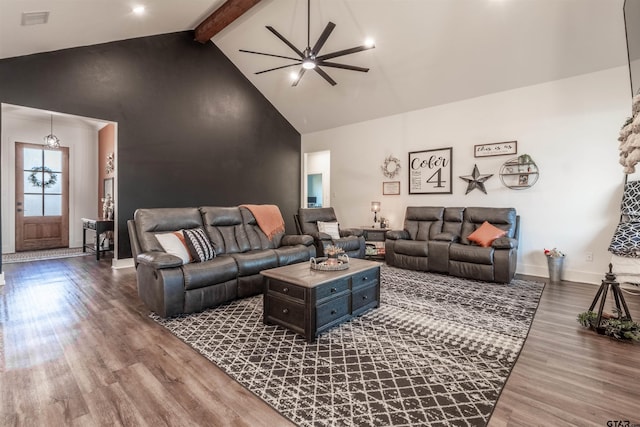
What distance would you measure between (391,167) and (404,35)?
249 centimetres

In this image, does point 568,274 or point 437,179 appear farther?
point 437,179

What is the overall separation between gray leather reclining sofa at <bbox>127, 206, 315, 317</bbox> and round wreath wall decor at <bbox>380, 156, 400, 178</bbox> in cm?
282

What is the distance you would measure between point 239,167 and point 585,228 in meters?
6.12

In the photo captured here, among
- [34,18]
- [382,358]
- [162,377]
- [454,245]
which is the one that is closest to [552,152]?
[454,245]

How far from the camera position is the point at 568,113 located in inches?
176

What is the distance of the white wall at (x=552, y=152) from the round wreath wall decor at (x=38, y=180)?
7735mm

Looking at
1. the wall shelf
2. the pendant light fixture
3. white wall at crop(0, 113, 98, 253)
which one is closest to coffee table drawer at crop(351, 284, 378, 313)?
the wall shelf

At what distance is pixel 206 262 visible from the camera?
3.30 meters

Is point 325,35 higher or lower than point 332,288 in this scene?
higher

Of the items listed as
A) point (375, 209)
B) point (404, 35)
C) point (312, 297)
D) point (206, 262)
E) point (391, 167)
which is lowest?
point (312, 297)

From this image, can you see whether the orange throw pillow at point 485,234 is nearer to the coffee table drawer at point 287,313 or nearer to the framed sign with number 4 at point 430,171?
the framed sign with number 4 at point 430,171

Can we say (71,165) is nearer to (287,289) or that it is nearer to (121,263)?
(121,263)

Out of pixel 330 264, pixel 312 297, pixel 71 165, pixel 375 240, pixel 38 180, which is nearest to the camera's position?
pixel 312 297

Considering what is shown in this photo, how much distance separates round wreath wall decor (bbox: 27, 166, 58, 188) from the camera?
666 centimetres
